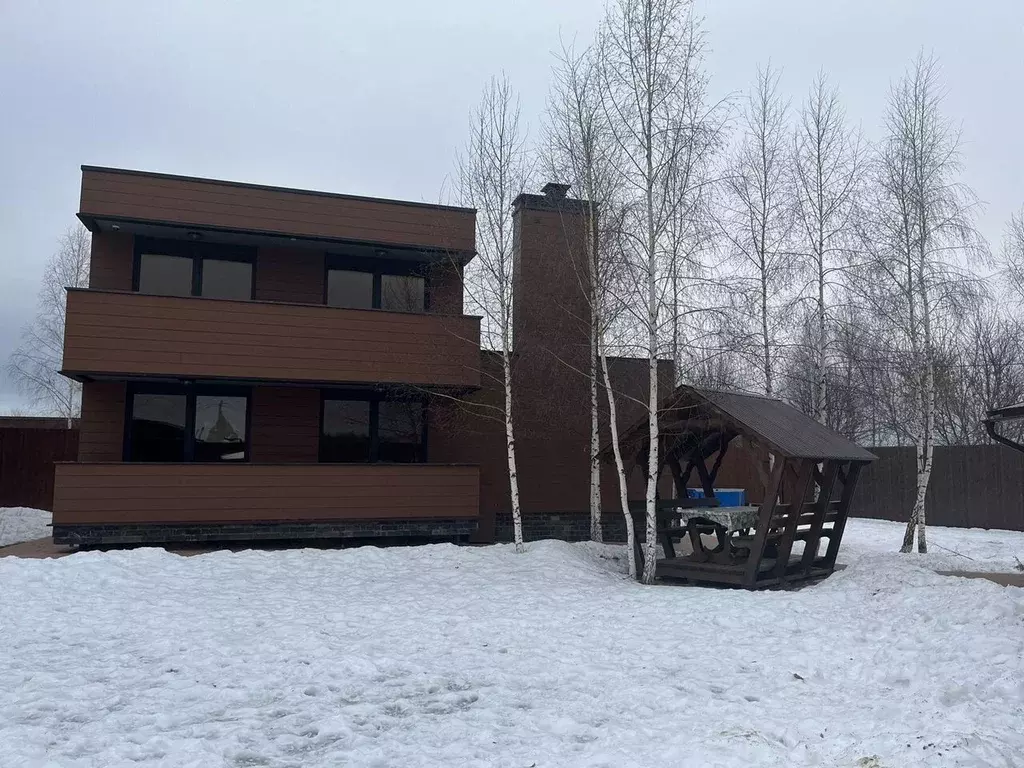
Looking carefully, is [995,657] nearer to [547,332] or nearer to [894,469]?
[547,332]

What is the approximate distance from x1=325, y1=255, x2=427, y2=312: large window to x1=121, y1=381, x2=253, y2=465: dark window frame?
2606 millimetres

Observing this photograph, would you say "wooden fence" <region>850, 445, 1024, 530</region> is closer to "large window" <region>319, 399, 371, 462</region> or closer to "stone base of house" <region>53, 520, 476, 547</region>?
"stone base of house" <region>53, 520, 476, 547</region>

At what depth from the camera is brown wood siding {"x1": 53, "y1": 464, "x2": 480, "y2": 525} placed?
1225cm

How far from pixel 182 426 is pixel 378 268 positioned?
4.81 m

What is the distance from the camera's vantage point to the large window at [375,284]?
50.7 feet

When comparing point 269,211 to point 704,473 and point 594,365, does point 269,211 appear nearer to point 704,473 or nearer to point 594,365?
point 594,365

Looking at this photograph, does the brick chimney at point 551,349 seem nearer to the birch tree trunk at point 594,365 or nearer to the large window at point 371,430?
the birch tree trunk at point 594,365

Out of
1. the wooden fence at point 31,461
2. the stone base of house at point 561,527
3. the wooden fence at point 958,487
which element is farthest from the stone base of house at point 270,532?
the wooden fence at point 958,487

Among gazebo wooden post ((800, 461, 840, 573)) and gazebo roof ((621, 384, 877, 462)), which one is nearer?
gazebo roof ((621, 384, 877, 462))

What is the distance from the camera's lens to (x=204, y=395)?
47.1ft

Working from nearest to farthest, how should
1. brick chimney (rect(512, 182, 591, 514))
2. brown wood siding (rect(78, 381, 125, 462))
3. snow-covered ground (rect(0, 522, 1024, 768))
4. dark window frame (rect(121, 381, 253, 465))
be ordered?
snow-covered ground (rect(0, 522, 1024, 768)) < brick chimney (rect(512, 182, 591, 514)) < brown wood siding (rect(78, 381, 125, 462)) < dark window frame (rect(121, 381, 253, 465))

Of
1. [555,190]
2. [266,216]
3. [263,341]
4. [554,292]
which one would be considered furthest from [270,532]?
[555,190]

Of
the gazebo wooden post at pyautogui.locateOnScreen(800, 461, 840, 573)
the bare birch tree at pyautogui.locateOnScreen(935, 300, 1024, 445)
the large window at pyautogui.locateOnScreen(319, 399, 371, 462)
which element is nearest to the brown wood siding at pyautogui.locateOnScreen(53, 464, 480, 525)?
the large window at pyautogui.locateOnScreen(319, 399, 371, 462)

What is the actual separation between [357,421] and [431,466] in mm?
2121
